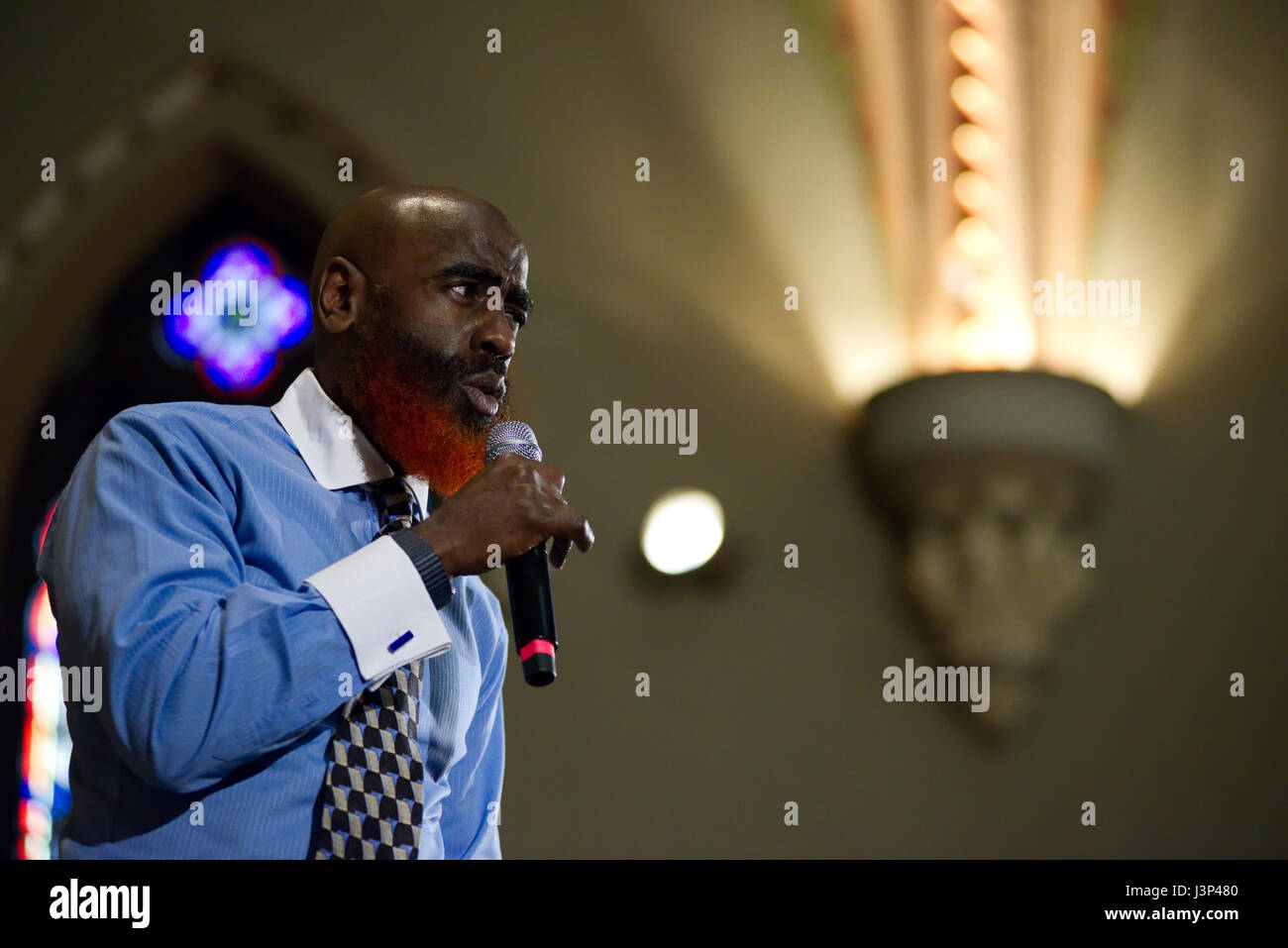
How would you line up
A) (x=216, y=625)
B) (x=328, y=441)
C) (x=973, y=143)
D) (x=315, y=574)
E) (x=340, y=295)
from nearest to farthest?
(x=216, y=625)
(x=315, y=574)
(x=328, y=441)
(x=340, y=295)
(x=973, y=143)

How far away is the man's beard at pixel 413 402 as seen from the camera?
65.9 inches

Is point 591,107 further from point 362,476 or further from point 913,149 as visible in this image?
point 362,476

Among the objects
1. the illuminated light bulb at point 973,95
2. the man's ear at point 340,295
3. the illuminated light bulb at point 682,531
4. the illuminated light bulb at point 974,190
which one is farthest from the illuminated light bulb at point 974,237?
the man's ear at point 340,295

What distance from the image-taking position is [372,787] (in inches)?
54.6

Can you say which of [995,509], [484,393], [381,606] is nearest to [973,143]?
[995,509]

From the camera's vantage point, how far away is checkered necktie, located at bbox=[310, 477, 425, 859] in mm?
1376

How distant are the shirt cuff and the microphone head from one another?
13.1 inches

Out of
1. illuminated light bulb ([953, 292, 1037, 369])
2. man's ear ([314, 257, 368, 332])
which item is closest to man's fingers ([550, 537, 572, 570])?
man's ear ([314, 257, 368, 332])

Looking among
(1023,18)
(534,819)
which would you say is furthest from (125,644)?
(1023,18)

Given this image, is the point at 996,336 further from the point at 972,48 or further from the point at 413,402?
the point at 413,402

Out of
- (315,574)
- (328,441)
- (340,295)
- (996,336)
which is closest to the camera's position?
(315,574)

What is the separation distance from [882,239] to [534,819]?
2281 mm

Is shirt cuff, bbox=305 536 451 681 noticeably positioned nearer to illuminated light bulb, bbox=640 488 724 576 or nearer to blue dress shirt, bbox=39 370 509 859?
blue dress shirt, bbox=39 370 509 859

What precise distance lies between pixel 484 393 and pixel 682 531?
2.61 meters
